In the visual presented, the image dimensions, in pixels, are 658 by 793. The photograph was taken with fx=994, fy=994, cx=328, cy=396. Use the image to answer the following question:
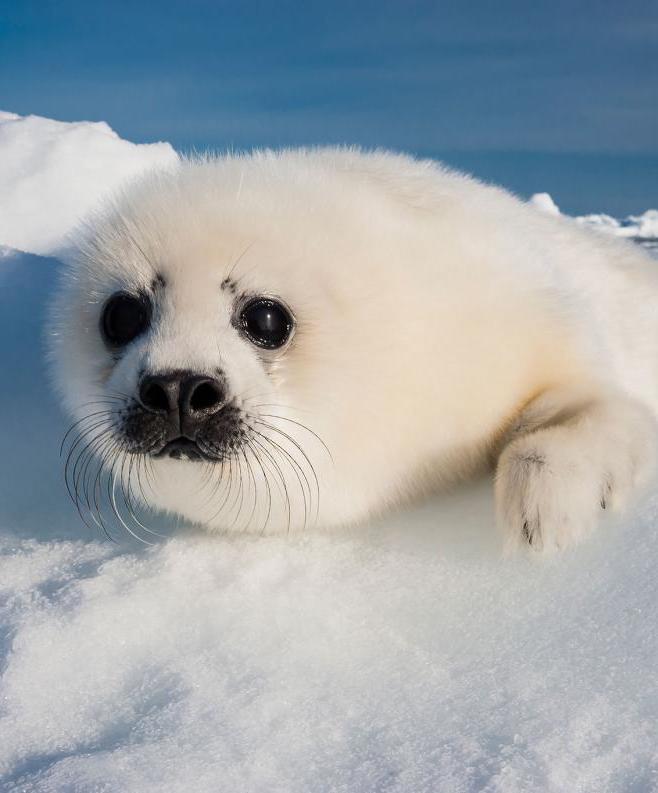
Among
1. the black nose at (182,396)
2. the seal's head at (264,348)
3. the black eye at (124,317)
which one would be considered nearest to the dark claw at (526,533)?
the seal's head at (264,348)

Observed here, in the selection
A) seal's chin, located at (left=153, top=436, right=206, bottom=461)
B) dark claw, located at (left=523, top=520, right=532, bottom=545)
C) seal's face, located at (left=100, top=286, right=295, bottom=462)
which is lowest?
dark claw, located at (left=523, top=520, right=532, bottom=545)

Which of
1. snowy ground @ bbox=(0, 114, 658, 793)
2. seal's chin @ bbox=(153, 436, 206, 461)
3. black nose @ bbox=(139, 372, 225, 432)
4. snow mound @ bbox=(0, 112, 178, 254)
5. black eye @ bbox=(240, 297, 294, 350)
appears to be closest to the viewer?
snowy ground @ bbox=(0, 114, 658, 793)

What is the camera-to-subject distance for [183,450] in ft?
8.45

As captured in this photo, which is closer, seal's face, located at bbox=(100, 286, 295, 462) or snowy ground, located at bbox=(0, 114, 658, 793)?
snowy ground, located at bbox=(0, 114, 658, 793)

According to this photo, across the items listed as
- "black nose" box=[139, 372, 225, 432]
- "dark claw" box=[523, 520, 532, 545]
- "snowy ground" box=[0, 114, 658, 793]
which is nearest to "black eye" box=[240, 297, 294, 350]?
"black nose" box=[139, 372, 225, 432]

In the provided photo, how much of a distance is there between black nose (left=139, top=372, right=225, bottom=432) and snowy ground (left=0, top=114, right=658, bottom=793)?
18.0 inches

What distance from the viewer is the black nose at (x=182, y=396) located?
2453mm

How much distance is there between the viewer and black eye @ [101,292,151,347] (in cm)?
274

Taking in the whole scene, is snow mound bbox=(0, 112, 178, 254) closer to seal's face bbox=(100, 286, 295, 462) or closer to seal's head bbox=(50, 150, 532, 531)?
seal's head bbox=(50, 150, 532, 531)

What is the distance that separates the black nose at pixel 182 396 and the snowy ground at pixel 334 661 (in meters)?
0.46

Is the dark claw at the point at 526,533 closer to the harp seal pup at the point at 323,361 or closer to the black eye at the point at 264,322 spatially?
the harp seal pup at the point at 323,361

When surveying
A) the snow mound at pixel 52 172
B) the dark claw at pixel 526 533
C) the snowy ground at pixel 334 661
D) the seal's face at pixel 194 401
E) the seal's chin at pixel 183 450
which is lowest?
the snowy ground at pixel 334 661

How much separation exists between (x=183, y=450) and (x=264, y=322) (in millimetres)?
405

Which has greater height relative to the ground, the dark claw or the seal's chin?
the seal's chin
